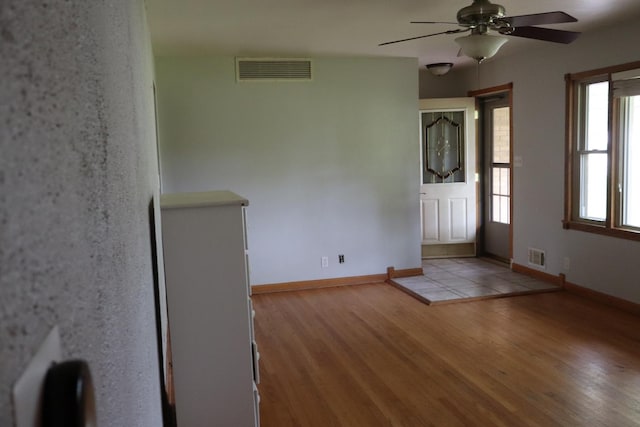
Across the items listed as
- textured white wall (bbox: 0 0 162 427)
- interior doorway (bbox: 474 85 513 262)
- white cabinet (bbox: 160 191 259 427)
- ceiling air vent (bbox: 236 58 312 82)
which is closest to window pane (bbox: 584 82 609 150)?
interior doorway (bbox: 474 85 513 262)

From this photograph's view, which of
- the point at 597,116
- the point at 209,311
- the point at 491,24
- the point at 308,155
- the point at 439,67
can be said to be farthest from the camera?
the point at 439,67

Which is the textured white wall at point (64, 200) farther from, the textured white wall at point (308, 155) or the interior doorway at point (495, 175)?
the interior doorway at point (495, 175)

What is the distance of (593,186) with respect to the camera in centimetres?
507

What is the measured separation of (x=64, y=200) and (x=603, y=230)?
516cm

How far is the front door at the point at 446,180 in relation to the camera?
6.80 meters

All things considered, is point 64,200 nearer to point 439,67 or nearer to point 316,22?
point 316,22

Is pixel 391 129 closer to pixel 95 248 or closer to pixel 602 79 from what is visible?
pixel 602 79

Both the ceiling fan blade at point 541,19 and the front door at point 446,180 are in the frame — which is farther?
the front door at point 446,180

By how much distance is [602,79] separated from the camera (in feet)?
15.8

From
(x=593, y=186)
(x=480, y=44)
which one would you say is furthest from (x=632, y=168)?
(x=480, y=44)

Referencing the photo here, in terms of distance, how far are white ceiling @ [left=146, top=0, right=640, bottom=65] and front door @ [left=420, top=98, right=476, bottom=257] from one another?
1.63 meters

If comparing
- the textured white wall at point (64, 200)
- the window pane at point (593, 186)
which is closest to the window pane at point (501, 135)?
the window pane at point (593, 186)

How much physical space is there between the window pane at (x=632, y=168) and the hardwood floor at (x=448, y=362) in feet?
2.85

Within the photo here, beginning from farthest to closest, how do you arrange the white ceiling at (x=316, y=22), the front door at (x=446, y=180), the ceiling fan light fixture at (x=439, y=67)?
the front door at (x=446, y=180) → the ceiling fan light fixture at (x=439, y=67) → the white ceiling at (x=316, y=22)
